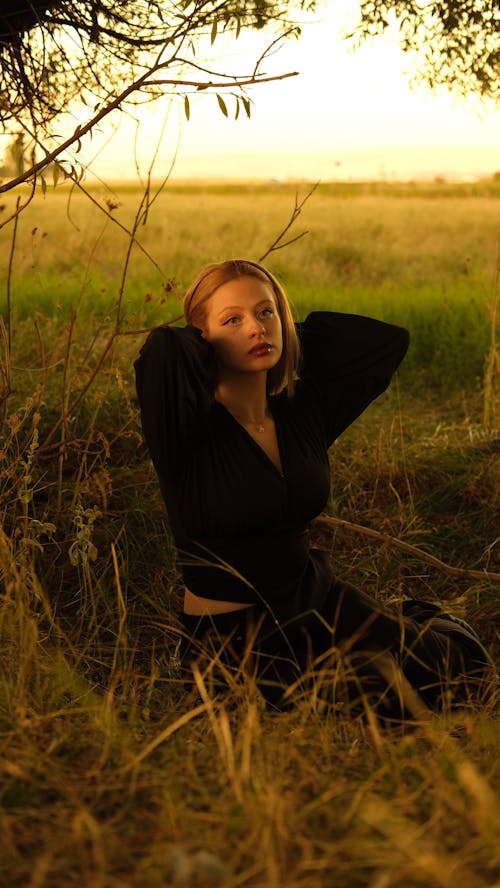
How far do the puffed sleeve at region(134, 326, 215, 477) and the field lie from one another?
37cm

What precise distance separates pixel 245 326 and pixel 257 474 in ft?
1.42

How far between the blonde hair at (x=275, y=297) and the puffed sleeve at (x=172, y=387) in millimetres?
200

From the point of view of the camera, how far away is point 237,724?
2266mm

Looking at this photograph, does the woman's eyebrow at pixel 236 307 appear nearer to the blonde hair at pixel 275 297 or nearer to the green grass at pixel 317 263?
the blonde hair at pixel 275 297

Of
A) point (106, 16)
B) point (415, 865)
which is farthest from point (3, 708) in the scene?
point (106, 16)

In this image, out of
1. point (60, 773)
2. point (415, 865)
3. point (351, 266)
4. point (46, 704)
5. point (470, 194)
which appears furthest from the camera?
point (470, 194)

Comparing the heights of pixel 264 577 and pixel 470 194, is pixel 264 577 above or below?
below

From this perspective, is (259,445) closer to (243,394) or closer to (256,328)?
(243,394)

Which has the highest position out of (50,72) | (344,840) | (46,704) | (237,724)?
(50,72)

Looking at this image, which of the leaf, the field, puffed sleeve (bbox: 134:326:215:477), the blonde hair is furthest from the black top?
the leaf

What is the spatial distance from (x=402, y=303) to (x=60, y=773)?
606cm

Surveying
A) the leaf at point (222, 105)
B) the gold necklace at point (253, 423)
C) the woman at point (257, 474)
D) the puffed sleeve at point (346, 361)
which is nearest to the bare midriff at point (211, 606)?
the woman at point (257, 474)

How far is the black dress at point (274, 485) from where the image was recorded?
266cm

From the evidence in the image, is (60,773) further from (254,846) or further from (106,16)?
(106,16)
